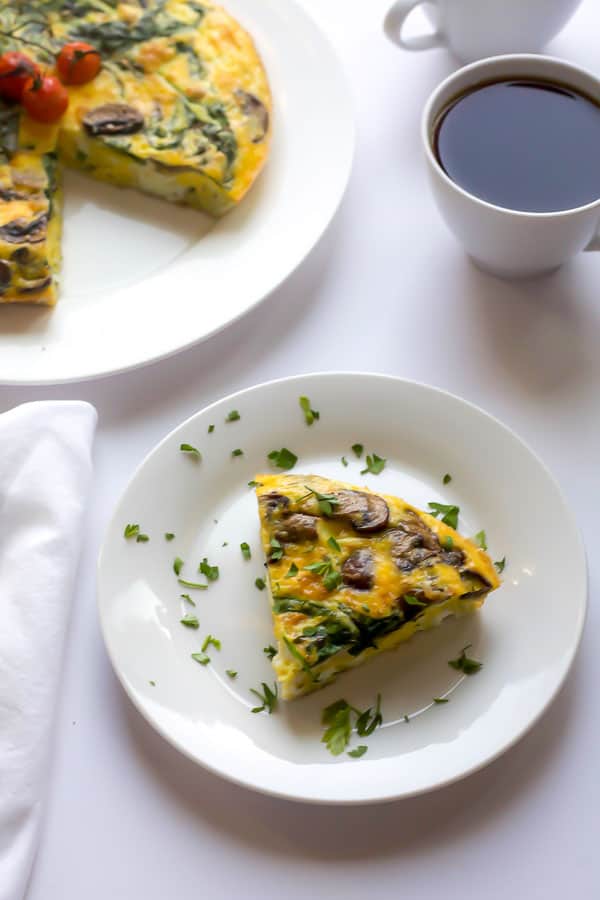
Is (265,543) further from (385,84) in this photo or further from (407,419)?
(385,84)

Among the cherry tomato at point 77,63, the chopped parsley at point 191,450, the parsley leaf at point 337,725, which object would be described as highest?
the cherry tomato at point 77,63

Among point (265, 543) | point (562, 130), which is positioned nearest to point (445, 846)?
point (265, 543)

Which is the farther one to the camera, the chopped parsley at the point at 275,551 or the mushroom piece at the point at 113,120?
the mushroom piece at the point at 113,120

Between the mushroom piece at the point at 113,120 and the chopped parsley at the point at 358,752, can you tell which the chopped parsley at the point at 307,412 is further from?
the mushroom piece at the point at 113,120

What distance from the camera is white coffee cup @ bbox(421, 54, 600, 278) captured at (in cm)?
194

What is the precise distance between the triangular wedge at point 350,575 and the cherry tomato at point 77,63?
1149 mm

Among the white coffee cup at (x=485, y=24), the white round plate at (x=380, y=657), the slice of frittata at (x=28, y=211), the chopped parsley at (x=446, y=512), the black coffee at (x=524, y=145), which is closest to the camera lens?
the white round plate at (x=380, y=657)

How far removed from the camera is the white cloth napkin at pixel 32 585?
168 centimetres

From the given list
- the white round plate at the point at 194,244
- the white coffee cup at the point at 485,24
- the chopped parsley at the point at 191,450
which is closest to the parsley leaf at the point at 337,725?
the chopped parsley at the point at 191,450

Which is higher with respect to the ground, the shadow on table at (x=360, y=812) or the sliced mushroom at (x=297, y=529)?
the sliced mushroom at (x=297, y=529)

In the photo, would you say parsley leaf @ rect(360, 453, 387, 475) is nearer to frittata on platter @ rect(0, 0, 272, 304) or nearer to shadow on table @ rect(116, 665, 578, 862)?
shadow on table @ rect(116, 665, 578, 862)

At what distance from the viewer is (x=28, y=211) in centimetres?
222

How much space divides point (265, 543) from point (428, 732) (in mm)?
423

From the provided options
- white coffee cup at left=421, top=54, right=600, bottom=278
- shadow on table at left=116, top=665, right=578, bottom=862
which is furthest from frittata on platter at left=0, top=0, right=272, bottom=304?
shadow on table at left=116, top=665, right=578, bottom=862
